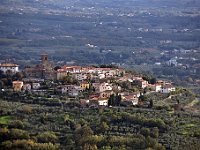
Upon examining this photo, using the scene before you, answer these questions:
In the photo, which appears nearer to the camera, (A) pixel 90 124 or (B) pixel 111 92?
(A) pixel 90 124

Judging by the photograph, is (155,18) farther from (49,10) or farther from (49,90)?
(49,90)

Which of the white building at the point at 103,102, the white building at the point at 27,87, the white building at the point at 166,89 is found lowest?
the white building at the point at 166,89

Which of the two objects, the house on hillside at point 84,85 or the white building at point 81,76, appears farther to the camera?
the white building at point 81,76

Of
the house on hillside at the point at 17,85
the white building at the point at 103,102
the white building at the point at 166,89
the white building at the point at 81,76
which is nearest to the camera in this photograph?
the white building at the point at 103,102

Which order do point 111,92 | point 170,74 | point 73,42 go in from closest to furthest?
point 111,92 → point 170,74 → point 73,42

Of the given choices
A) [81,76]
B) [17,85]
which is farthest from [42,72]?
[17,85]

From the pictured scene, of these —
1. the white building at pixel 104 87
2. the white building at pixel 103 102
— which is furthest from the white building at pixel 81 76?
the white building at pixel 103 102

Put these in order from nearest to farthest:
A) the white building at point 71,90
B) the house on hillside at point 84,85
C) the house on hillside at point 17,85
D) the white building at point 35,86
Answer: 1. the white building at point 71,90
2. the house on hillside at point 17,85
3. the house on hillside at point 84,85
4. the white building at point 35,86

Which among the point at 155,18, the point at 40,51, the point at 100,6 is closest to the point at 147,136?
the point at 40,51

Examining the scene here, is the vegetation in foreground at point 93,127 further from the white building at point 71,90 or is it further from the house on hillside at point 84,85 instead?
the house on hillside at point 84,85
